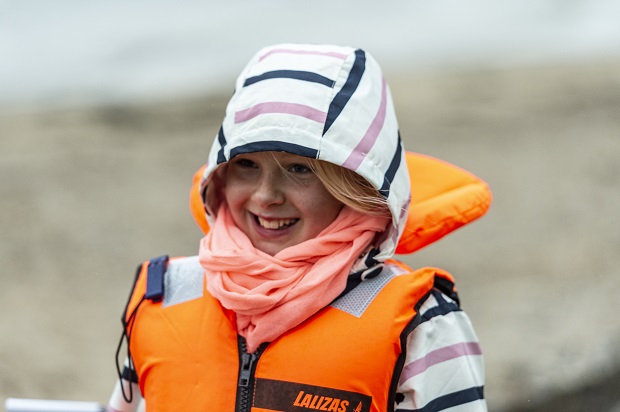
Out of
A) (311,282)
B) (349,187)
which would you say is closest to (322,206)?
(349,187)

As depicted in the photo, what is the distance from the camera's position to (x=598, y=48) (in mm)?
11547

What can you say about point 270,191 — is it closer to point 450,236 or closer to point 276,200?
point 276,200

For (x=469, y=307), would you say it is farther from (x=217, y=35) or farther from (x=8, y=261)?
(x=217, y=35)

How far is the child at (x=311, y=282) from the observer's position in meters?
2.09

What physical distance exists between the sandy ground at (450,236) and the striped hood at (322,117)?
195cm

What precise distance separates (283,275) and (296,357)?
0.65 ft

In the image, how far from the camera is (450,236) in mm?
5871

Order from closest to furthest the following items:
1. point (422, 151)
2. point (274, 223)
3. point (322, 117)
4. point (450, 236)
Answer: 1. point (322, 117)
2. point (274, 223)
3. point (450, 236)
4. point (422, 151)

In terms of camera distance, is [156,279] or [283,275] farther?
[156,279]

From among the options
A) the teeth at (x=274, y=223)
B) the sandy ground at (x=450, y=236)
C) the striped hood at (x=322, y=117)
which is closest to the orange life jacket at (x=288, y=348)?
the striped hood at (x=322, y=117)

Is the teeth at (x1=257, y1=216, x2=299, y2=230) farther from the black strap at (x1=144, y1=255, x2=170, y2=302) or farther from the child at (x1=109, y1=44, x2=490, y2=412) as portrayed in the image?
the black strap at (x1=144, y1=255, x2=170, y2=302)

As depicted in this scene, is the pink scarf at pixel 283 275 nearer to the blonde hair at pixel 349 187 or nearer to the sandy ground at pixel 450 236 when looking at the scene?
the blonde hair at pixel 349 187

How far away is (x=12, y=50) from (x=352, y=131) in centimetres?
1229

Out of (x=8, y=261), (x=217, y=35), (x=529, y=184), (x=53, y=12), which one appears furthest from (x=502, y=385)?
(x=53, y=12)
